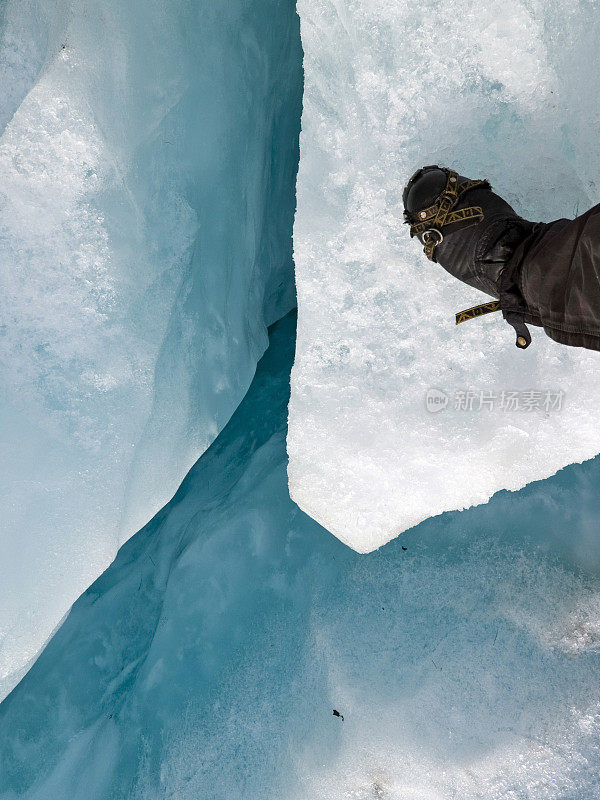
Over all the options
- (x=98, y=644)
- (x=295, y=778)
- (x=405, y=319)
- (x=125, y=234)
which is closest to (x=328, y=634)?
(x=295, y=778)

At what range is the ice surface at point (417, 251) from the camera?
1.29 m

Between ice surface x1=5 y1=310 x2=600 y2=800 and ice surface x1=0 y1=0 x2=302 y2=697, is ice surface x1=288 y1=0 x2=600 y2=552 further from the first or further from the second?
ice surface x1=5 y1=310 x2=600 y2=800

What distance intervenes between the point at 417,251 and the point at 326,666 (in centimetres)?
126

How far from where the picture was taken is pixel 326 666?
1836mm

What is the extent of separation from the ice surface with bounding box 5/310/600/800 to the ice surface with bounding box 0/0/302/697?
0.41 m

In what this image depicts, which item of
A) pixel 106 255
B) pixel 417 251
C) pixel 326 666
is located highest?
pixel 106 255

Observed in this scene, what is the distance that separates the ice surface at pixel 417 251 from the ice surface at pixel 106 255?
302 mm

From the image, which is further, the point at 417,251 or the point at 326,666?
the point at 326,666

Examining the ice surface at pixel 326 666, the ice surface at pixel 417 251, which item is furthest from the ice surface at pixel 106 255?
the ice surface at pixel 326 666

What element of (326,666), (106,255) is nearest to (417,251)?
(106,255)

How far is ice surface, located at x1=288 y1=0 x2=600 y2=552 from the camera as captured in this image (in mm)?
1292

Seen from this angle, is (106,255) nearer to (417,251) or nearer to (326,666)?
(417,251)

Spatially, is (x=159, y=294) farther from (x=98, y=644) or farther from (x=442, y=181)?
(x=98, y=644)

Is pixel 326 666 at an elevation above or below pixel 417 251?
below
